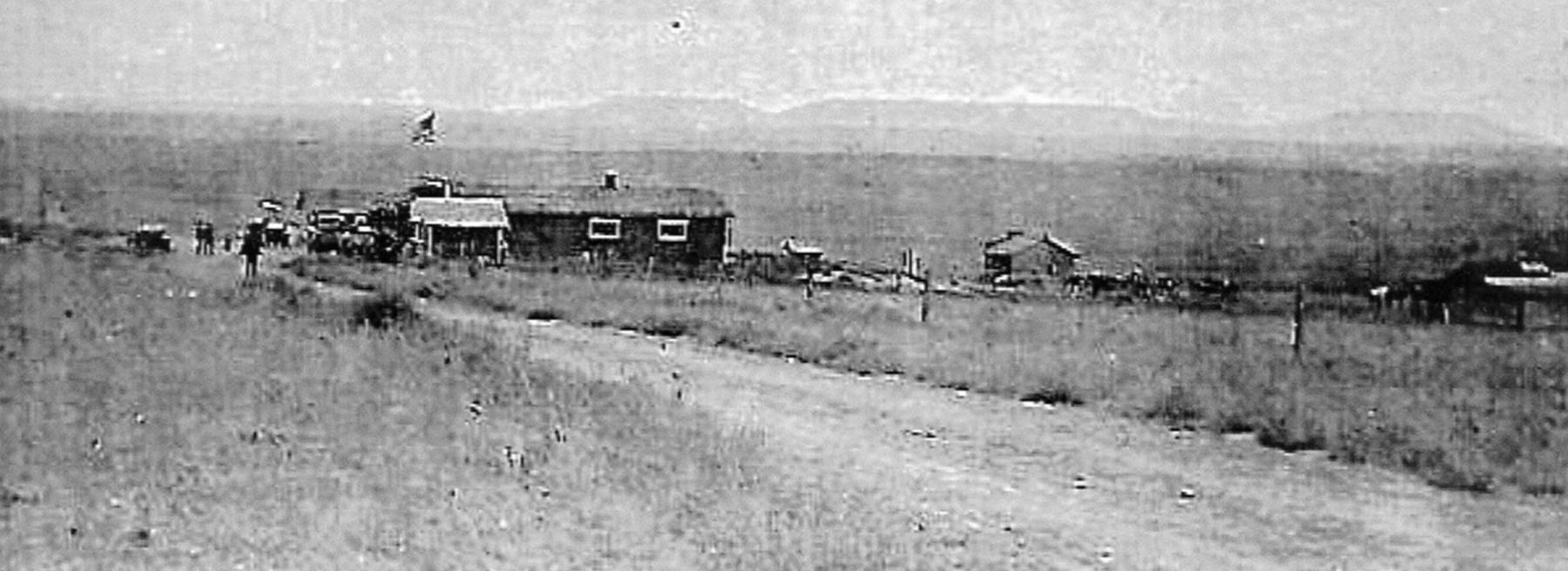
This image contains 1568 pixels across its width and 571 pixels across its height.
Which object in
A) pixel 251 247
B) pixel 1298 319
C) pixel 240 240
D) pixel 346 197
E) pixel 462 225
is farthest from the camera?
pixel 240 240

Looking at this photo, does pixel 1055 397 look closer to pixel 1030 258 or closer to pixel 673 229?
pixel 1030 258

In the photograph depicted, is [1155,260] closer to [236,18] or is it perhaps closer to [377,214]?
[236,18]

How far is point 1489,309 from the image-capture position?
6953mm

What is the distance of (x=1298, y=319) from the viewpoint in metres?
8.02

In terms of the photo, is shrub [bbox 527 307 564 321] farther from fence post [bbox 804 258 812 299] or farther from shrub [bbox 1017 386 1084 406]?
shrub [bbox 1017 386 1084 406]

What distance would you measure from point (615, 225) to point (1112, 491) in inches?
290

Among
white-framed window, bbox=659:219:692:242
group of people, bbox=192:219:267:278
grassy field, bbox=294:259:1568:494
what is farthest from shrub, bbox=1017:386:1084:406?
group of people, bbox=192:219:267:278

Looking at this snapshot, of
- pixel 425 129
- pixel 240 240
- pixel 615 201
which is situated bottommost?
pixel 240 240

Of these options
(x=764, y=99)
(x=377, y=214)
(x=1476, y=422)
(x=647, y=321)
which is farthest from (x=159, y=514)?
(x=377, y=214)

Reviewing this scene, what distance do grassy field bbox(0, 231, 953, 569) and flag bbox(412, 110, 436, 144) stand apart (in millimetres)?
1342

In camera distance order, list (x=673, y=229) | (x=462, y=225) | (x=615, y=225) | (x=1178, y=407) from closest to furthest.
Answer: (x=1178, y=407) → (x=673, y=229) → (x=615, y=225) → (x=462, y=225)

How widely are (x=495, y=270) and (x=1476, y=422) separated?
35.3ft

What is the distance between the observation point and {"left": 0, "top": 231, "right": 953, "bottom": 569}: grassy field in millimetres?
5602

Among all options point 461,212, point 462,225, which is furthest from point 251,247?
point 461,212
